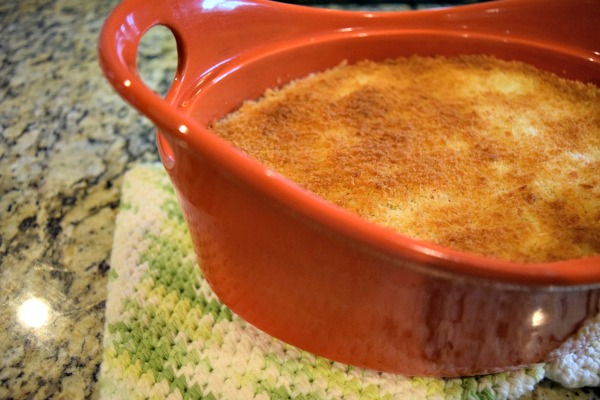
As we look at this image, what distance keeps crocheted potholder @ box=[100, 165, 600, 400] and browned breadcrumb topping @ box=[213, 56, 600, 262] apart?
11 centimetres

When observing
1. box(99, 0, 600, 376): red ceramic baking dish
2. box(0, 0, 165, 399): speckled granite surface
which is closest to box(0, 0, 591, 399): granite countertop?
box(0, 0, 165, 399): speckled granite surface

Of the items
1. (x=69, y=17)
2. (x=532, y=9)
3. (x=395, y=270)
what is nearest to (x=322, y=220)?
(x=395, y=270)

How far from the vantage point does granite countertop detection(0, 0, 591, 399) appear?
0.47 metres

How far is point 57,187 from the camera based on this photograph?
25.5 inches

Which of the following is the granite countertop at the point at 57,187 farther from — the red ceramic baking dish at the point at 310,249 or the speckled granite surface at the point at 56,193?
the red ceramic baking dish at the point at 310,249

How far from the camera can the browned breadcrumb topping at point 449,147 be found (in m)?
0.44

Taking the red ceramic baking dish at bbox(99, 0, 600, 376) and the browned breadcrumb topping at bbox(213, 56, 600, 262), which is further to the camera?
the browned breadcrumb topping at bbox(213, 56, 600, 262)

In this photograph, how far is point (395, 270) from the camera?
1.05ft

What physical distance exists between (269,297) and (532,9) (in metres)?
0.47

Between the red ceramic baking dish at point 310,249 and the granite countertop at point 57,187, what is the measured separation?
0.14m

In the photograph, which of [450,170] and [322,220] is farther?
[450,170]

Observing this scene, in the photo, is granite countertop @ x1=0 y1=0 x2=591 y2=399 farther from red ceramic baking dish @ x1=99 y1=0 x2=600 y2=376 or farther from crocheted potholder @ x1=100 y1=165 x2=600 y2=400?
red ceramic baking dish @ x1=99 y1=0 x2=600 y2=376

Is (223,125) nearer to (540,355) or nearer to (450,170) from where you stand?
(450,170)

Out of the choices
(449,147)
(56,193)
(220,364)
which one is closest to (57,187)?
(56,193)
